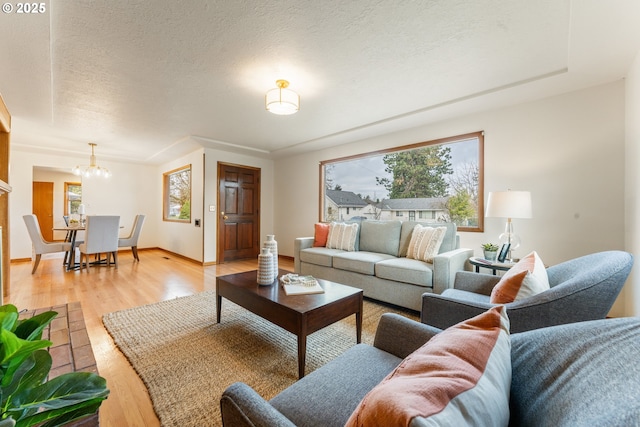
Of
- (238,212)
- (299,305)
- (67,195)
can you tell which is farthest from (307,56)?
(67,195)

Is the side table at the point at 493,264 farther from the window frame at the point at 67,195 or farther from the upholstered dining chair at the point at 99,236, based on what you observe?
the window frame at the point at 67,195

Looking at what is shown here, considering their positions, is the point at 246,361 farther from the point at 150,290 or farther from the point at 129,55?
the point at 129,55

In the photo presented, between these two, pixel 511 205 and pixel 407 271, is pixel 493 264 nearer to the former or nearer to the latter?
pixel 511 205

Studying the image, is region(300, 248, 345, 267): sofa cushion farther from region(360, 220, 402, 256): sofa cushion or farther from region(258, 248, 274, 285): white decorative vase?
region(258, 248, 274, 285): white decorative vase

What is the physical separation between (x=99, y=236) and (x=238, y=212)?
2278mm

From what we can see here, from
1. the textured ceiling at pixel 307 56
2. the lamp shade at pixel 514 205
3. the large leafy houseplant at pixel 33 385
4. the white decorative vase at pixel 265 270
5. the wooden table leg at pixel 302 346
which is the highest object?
the textured ceiling at pixel 307 56

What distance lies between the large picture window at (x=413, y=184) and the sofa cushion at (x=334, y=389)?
109 inches

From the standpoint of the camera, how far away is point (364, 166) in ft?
14.3

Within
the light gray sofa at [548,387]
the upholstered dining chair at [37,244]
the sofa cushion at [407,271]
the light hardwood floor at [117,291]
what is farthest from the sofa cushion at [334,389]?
the upholstered dining chair at [37,244]

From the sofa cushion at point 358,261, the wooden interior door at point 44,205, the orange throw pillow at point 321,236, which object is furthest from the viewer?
the wooden interior door at point 44,205

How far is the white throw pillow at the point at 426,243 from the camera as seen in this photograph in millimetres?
2767

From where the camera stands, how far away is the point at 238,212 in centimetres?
538

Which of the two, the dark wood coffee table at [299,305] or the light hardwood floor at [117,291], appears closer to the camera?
the light hardwood floor at [117,291]

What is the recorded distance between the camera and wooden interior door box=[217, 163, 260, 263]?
16.6 feet
